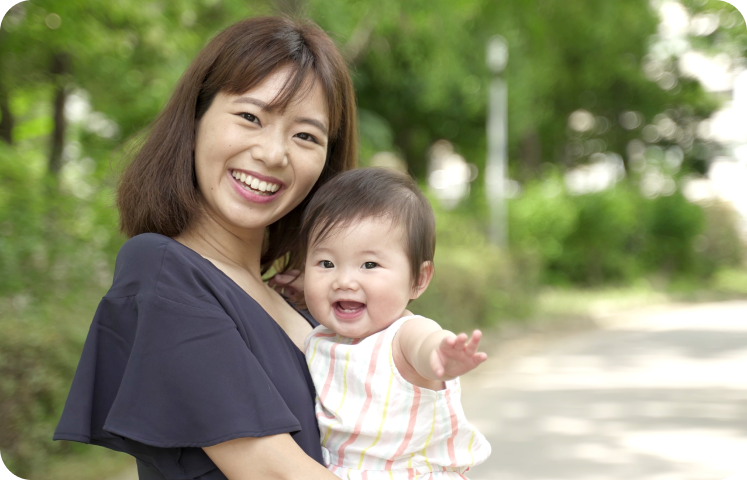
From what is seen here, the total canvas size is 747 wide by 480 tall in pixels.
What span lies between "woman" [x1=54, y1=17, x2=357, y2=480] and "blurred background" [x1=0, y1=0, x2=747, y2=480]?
0.71m

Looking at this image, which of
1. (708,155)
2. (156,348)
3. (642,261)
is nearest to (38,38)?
(156,348)

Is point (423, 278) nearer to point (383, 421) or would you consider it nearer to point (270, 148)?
point (383, 421)

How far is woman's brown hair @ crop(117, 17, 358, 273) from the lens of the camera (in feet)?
5.81

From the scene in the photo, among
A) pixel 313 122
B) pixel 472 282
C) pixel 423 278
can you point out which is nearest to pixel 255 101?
pixel 313 122

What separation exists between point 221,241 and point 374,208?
435 mm

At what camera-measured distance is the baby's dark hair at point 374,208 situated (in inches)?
71.0

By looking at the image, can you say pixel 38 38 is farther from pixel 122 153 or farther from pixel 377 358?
pixel 377 358

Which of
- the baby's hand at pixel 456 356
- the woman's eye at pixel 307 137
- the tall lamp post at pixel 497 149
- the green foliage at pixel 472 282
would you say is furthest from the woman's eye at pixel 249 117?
the tall lamp post at pixel 497 149

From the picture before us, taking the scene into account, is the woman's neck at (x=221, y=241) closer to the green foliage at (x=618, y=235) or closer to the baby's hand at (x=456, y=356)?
the baby's hand at (x=456, y=356)

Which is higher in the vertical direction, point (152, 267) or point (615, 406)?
point (615, 406)

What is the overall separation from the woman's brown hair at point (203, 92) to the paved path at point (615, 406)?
4.24m

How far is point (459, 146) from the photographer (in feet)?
74.4

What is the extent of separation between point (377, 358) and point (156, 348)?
50cm

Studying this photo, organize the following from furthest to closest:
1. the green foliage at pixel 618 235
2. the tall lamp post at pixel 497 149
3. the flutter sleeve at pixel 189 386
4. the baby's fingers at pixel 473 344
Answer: the green foliage at pixel 618 235, the tall lamp post at pixel 497 149, the flutter sleeve at pixel 189 386, the baby's fingers at pixel 473 344
